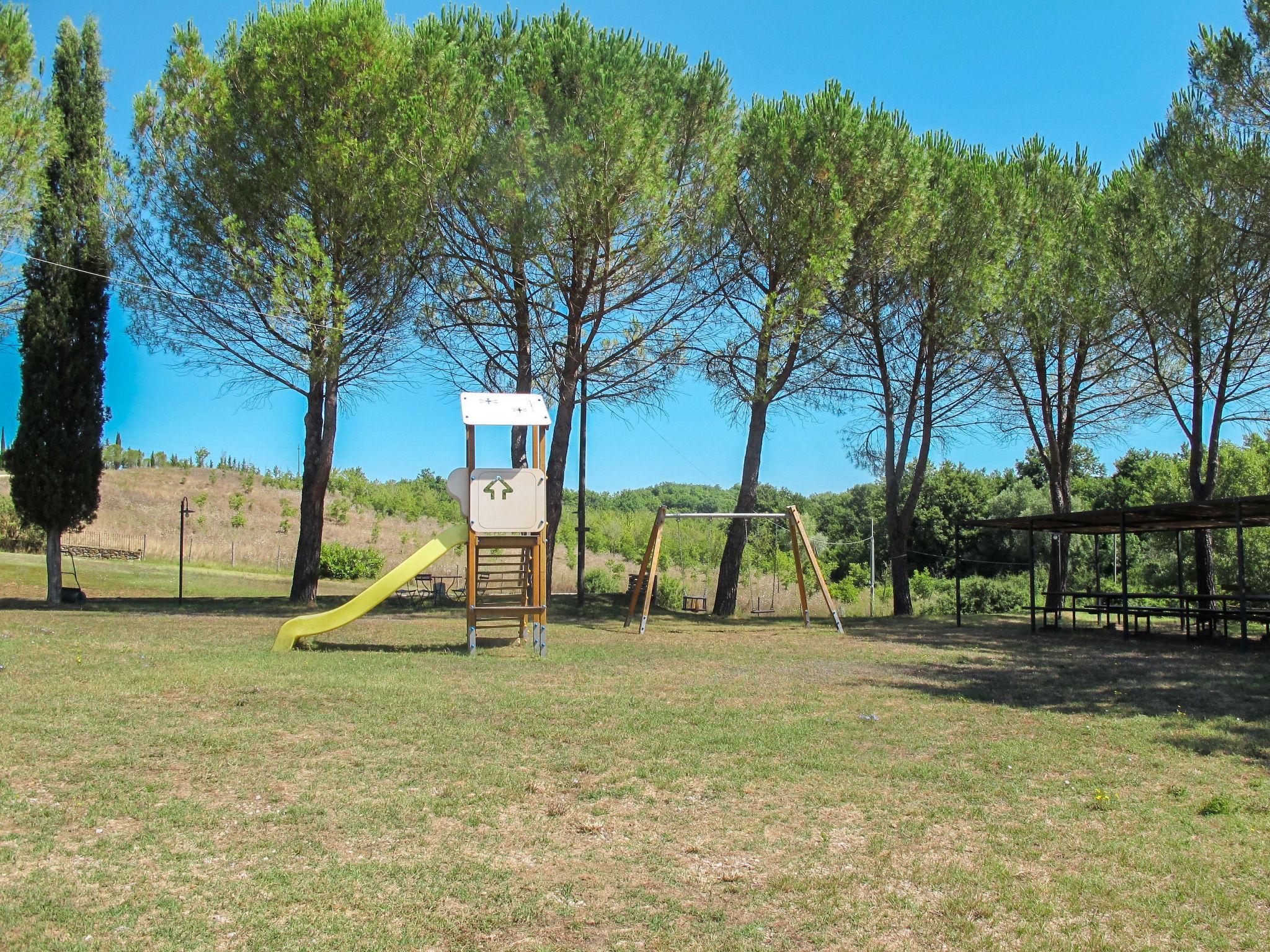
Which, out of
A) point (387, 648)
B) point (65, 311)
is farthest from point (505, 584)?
point (65, 311)

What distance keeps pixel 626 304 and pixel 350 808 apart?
15.1 meters

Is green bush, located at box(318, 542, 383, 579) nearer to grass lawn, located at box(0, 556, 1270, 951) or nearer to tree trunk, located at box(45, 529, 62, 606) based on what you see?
tree trunk, located at box(45, 529, 62, 606)

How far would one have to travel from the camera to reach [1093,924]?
12.4 ft

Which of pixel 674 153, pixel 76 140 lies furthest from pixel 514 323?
pixel 76 140

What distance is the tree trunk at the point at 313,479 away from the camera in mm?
18547

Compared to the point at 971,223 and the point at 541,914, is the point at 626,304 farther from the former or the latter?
the point at 541,914

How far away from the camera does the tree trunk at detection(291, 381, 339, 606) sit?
18.5 m

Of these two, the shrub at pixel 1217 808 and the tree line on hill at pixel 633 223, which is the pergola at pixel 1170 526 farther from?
the shrub at pixel 1217 808

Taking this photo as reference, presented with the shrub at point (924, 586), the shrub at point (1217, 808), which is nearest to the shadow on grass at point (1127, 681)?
the shrub at point (1217, 808)

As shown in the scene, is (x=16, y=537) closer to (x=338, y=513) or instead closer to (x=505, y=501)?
(x=338, y=513)

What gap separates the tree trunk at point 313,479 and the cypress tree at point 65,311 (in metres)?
4.04

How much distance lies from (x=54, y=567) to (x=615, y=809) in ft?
54.9

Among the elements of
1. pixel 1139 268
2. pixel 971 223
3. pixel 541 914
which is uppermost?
pixel 971 223

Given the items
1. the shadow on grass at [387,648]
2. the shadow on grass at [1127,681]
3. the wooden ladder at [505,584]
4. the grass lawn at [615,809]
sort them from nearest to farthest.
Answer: the grass lawn at [615,809] → the shadow on grass at [1127,681] → the shadow on grass at [387,648] → the wooden ladder at [505,584]
